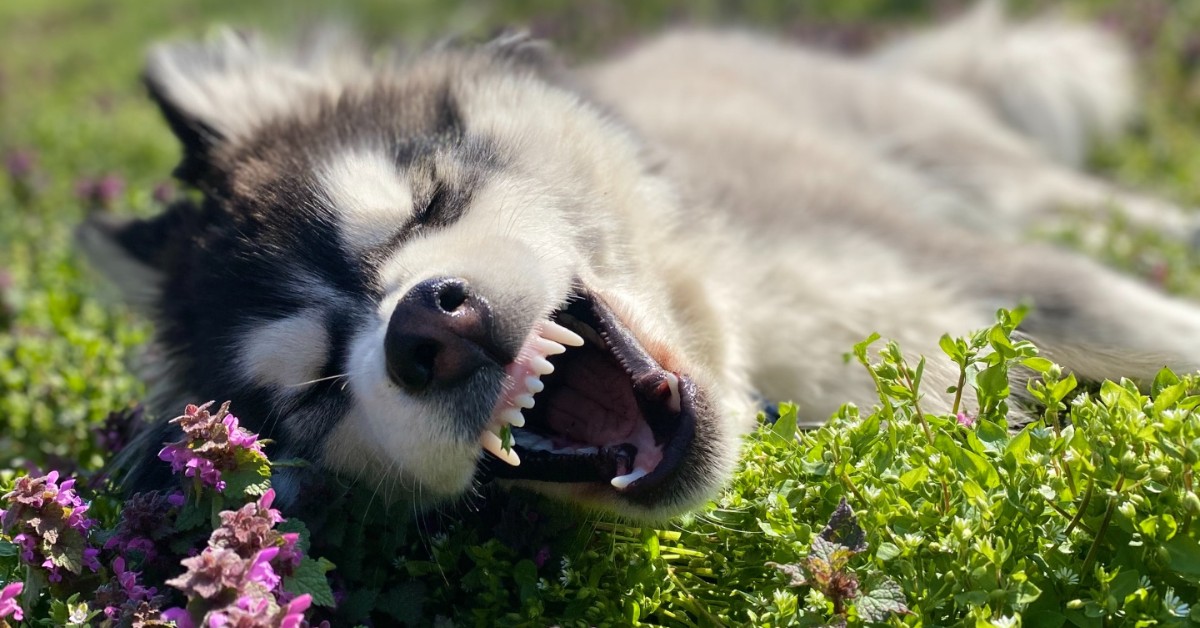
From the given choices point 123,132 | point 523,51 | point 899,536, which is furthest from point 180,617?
point 123,132

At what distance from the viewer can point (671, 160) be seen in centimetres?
337

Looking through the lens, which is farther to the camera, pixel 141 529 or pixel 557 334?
pixel 557 334

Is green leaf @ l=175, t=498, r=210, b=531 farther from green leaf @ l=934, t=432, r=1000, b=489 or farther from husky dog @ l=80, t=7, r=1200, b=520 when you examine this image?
green leaf @ l=934, t=432, r=1000, b=489

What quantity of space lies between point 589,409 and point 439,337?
0.46 metres

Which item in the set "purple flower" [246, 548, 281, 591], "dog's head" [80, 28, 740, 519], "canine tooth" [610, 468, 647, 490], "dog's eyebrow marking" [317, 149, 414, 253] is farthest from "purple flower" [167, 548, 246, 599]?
"dog's eyebrow marking" [317, 149, 414, 253]

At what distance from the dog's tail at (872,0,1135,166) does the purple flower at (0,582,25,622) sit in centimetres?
550

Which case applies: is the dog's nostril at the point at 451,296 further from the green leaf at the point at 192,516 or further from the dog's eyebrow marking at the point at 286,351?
the green leaf at the point at 192,516

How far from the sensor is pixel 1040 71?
593cm

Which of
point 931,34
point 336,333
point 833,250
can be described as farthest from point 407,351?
point 931,34

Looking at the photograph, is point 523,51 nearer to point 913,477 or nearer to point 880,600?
point 913,477

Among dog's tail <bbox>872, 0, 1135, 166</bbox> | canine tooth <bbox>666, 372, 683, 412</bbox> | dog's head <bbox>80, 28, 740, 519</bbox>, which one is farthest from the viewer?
dog's tail <bbox>872, 0, 1135, 166</bbox>

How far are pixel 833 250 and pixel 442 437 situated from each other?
190cm

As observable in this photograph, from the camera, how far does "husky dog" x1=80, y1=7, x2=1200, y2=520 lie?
211 cm

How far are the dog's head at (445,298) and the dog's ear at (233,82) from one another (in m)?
0.01
